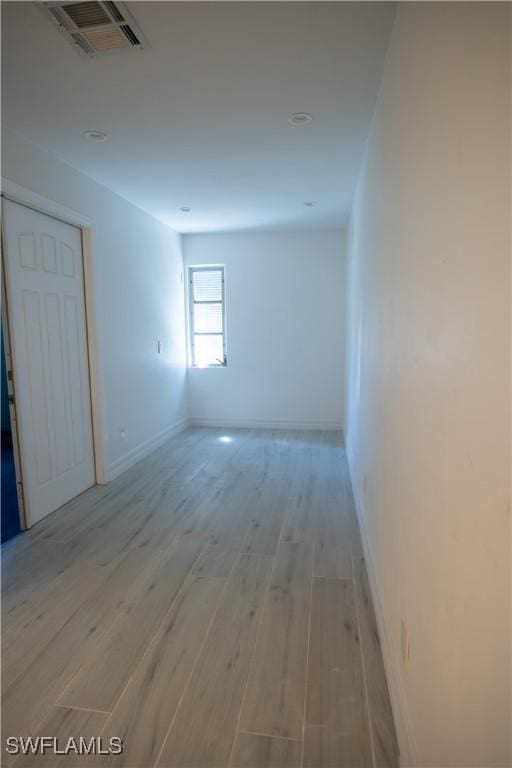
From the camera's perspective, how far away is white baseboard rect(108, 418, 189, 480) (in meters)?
3.91

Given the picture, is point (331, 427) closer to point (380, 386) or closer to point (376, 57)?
point (380, 386)

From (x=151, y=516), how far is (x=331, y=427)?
321 centimetres

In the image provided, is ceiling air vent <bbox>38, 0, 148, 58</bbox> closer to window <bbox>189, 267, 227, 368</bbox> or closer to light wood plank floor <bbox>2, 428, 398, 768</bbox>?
light wood plank floor <bbox>2, 428, 398, 768</bbox>

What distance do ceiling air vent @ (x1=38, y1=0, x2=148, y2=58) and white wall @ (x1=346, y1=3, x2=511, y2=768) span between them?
3.62 feet

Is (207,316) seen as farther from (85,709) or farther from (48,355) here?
(85,709)

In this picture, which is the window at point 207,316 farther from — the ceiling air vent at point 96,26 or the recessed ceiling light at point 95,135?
the ceiling air vent at point 96,26

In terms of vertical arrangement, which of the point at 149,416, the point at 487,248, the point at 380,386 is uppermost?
the point at 487,248

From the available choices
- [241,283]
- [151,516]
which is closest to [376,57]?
[151,516]

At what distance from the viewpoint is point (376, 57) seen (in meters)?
1.92

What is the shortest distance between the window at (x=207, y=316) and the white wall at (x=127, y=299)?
0.91 feet

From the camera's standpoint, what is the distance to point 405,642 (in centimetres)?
136

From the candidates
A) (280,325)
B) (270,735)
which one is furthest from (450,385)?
(280,325)

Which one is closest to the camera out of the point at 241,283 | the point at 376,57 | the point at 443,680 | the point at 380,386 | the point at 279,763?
the point at 443,680

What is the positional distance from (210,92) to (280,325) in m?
3.55
